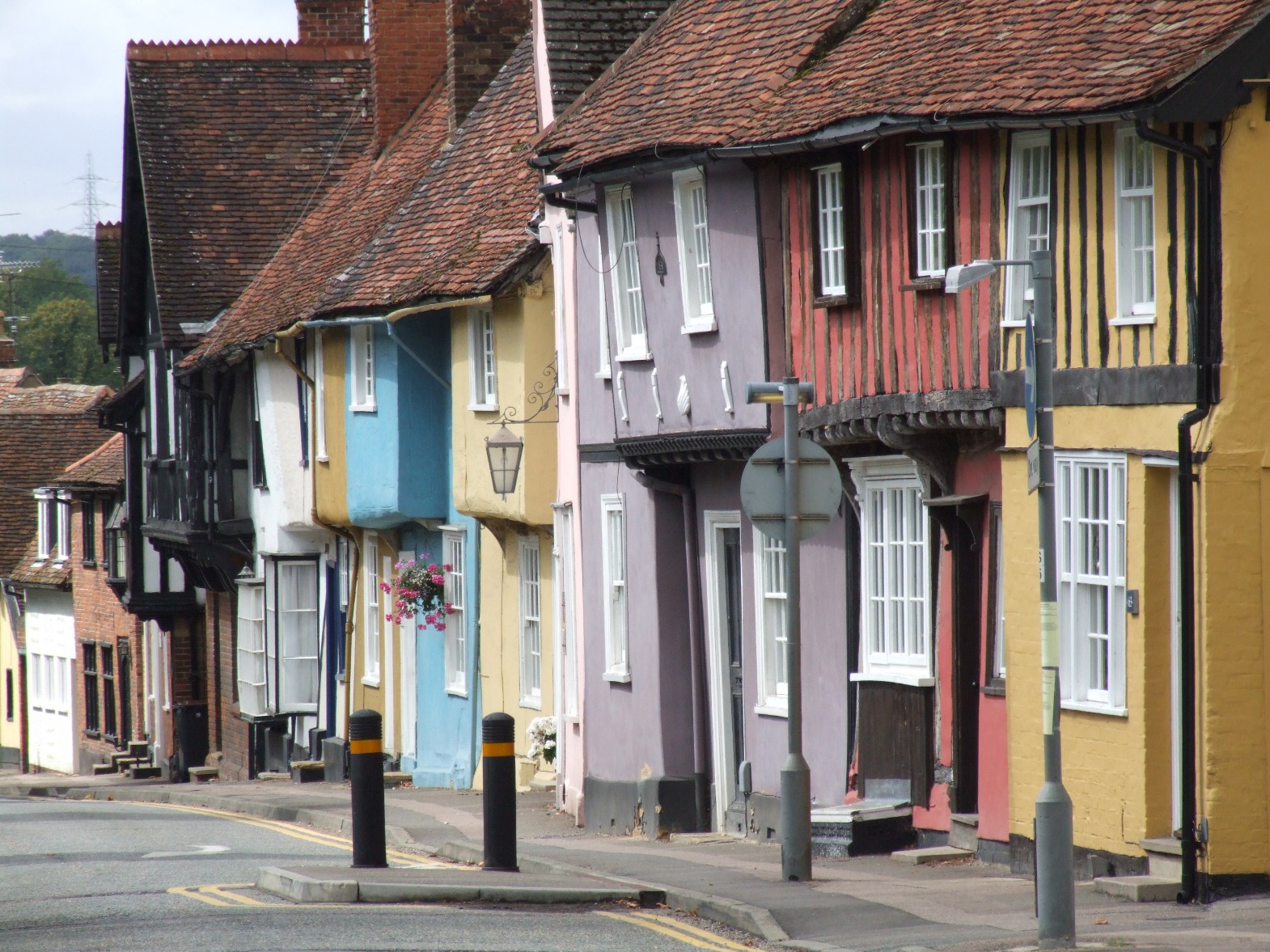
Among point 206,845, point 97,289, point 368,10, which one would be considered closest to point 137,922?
point 206,845

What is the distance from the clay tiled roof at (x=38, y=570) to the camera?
50.8m

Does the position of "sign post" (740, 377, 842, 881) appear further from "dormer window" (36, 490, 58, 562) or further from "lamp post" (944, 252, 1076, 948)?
"dormer window" (36, 490, 58, 562)

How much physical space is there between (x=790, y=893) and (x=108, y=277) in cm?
3253

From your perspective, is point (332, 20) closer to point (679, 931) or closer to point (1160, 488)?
point (1160, 488)

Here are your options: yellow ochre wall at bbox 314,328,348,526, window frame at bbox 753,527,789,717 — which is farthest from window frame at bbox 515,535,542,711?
window frame at bbox 753,527,789,717

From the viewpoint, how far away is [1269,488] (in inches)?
532

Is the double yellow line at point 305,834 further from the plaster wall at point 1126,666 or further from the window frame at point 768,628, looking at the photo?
the plaster wall at point 1126,666

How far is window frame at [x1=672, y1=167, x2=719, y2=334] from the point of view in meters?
19.3

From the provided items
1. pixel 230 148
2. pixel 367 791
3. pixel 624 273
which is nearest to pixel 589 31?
pixel 624 273

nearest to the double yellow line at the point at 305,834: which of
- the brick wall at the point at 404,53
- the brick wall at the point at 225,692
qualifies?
the brick wall at the point at 225,692

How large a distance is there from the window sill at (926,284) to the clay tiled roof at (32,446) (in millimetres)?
42864

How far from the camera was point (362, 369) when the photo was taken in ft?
95.0

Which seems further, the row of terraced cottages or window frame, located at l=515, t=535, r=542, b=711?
window frame, located at l=515, t=535, r=542, b=711

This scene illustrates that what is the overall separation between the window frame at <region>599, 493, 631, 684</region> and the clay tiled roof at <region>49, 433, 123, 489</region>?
90.1 feet
